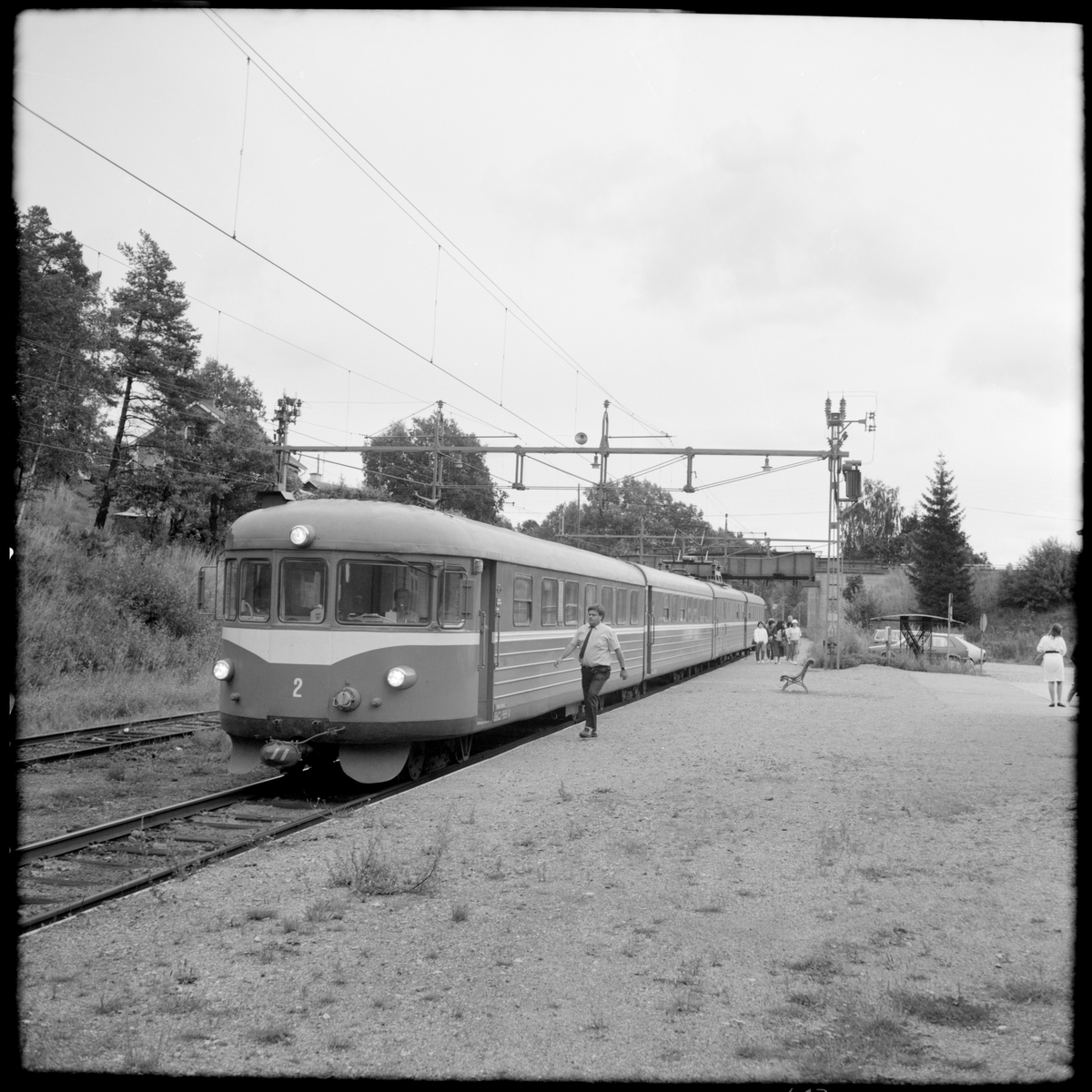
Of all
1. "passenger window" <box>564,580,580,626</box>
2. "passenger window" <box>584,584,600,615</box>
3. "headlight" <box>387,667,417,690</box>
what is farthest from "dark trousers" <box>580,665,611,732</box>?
"headlight" <box>387,667,417,690</box>

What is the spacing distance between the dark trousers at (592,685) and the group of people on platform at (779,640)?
2525 centimetres

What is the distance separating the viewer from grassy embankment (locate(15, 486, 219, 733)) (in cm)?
1758

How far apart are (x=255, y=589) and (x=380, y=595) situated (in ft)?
4.39

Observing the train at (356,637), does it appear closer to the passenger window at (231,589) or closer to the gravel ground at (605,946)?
the passenger window at (231,589)

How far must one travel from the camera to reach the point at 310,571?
1062 cm

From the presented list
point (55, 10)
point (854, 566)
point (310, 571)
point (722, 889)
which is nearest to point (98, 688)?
point (310, 571)

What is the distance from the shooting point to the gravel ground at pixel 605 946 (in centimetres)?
434

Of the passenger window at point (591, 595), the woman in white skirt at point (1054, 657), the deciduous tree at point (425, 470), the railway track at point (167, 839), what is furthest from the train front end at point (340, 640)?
the deciduous tree at point (425, 470)

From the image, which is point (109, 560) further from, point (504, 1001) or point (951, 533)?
point (951, 533)

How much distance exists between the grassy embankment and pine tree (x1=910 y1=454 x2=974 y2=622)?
157 ft

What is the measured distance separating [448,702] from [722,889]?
4651mm

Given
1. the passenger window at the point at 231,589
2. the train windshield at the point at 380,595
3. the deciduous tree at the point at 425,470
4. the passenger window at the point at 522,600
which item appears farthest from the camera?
the deciduous tree at the point at 425,470

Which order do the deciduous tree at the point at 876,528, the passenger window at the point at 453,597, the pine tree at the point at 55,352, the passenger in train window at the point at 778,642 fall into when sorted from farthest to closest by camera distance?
the deciduous tree at the point at 876,528 → the passenger in train window at the point at 778,642 → the pine tree at the point at 55,352 → the passenger window at the point at 453,597

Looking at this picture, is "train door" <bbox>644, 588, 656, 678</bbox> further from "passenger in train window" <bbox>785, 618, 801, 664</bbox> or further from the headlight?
"passenger in train window" <bbox>785, 618, 801, 664</bbox>
